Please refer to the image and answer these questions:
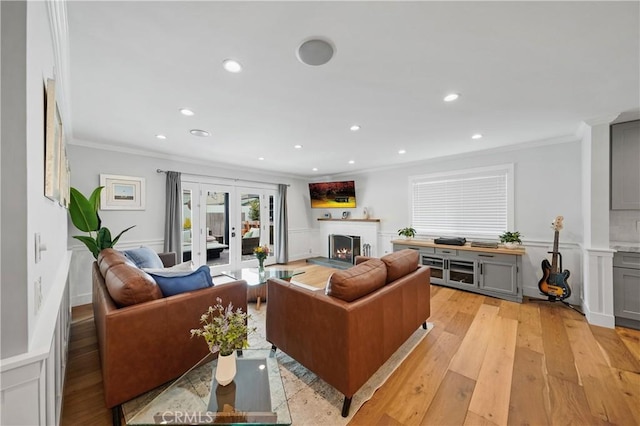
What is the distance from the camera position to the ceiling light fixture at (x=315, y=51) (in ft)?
4.96

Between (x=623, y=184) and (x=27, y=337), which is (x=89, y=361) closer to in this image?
(x=27, y=337)

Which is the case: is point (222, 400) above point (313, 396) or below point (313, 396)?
above

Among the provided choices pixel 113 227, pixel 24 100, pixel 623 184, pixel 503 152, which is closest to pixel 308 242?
pixel 113 227

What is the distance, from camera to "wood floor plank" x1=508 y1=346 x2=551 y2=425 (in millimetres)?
1574

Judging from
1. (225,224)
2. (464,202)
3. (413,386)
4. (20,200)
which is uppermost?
(464,202)

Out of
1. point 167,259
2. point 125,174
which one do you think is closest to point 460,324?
point 167,259

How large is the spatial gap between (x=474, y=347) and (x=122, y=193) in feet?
17.3

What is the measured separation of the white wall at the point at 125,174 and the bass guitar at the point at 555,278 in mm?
5653

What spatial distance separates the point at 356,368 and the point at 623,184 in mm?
3925

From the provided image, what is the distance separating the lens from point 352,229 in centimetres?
617

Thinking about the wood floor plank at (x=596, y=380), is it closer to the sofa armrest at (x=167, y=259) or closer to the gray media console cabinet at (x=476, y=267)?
the gray media console cabinet at (x=476, y=267)

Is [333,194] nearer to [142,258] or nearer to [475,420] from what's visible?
[142,258]

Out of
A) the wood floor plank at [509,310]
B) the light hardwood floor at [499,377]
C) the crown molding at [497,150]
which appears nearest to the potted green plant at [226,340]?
the light hardwood floor at [499,377]

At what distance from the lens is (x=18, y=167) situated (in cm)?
83
